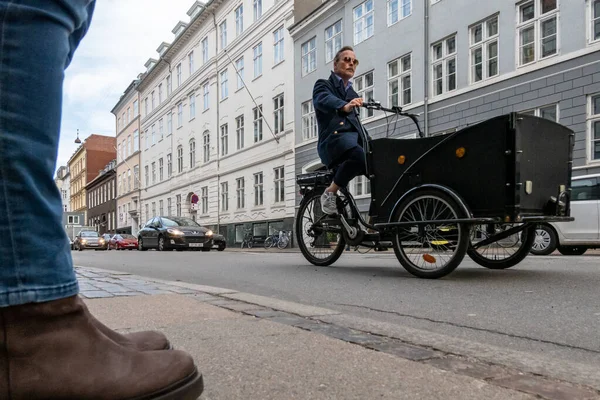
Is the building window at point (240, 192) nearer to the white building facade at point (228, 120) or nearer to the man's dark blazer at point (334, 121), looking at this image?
the white building facade at point (228, 120)

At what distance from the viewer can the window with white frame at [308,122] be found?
23.6 m

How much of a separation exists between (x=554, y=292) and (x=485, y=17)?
14675 millimetres

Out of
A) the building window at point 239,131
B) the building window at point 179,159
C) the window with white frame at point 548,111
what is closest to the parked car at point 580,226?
the window with white frame at point 548,111

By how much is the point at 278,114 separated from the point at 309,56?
3603mm

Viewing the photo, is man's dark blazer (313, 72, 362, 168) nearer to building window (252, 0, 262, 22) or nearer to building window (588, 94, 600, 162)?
building window (588, 94, 600, 162)

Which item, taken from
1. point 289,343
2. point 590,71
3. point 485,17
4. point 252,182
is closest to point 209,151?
point 252,182

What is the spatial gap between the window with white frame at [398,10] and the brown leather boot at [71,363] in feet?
63.9

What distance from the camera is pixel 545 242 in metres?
10.7

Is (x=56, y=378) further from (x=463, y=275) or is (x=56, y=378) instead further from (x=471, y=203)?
(x=463, y=275)

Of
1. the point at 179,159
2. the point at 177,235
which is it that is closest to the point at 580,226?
the point at 177,235

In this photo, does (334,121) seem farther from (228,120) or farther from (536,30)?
(228,120)

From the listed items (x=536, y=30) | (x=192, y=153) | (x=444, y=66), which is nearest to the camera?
(x=536, y=30)

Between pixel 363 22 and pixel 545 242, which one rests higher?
pixel 363 22

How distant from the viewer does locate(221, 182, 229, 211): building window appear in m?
31.3
